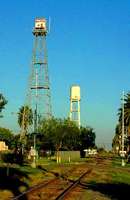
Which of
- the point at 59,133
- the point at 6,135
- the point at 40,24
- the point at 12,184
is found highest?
the point at 40,24

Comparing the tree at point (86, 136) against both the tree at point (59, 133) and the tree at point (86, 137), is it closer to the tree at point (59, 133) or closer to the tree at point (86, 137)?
the tree at point (86, 137)

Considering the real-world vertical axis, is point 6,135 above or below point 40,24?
below

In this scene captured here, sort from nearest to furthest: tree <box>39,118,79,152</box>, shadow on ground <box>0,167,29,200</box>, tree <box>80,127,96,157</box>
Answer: shadow on ground <box>0,167,29,200</box> → tree <box>39,118,79,152</box> → tree <box>80,127,96,157</box>

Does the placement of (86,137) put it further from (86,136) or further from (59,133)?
(59,133)

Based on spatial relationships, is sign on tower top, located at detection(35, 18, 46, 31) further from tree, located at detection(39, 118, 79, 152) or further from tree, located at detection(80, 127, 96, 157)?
tree, located at detection(80, 127, 96, 157)

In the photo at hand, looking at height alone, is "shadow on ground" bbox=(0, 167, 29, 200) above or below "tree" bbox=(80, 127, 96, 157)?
below

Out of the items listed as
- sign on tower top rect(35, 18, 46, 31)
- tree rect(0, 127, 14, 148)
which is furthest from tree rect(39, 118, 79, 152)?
tree rect(0, 127, 14, 148)

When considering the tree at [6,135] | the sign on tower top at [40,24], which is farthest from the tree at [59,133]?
the tree at [6,135]

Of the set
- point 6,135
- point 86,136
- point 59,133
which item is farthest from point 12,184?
point 6,135

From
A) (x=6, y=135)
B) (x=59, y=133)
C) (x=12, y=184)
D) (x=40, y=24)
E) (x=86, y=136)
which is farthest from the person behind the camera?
(x=6, y=135)

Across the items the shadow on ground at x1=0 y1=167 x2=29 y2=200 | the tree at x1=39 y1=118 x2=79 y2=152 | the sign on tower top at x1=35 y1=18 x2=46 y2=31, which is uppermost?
the sign on tower top at x1=35 y1=18 x2=46 y2=31

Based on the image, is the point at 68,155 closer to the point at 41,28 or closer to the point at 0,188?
the point at 41,28

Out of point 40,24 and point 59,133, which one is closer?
point 59,133

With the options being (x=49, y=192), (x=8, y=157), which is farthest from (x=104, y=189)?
(x=8, y=157)
